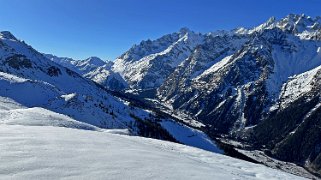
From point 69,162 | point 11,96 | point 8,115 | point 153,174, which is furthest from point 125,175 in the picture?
point 11,96

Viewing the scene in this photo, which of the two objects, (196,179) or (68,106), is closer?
(196,179)

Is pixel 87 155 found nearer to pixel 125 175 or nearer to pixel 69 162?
pixel 69 162

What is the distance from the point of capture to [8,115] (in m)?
69.0

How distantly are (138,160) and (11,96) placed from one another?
146172mm

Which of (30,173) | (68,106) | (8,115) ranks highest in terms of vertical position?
(68,106)

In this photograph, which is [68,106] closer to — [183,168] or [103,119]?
[103,119]

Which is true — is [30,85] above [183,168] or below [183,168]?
above

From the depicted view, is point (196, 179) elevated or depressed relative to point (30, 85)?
depressed

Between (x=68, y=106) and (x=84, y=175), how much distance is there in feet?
464

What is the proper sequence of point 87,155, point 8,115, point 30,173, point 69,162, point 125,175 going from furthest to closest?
point 8,115 < point 87,155 < point 69,162 < point 125,175 < point 30,173

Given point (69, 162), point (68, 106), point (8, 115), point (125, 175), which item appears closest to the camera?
point (125, 175)

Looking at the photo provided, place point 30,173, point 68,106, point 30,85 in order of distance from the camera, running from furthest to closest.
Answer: point 30,85 → point 68,106 → point 30,173

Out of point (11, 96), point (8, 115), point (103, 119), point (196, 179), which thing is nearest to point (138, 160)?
point (196, 179)

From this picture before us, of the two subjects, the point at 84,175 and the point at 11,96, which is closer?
the point at 84,175
